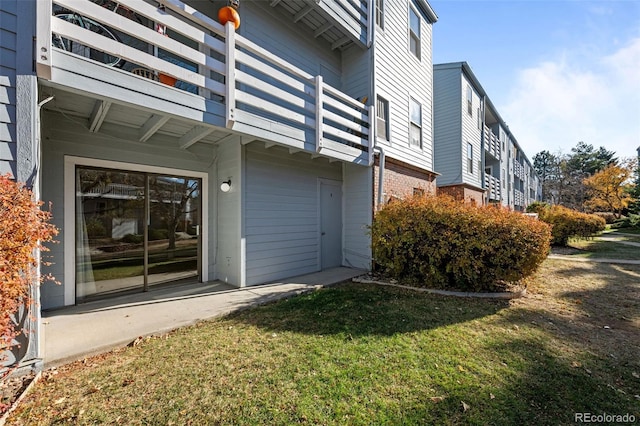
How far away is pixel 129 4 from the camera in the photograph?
3.49 m

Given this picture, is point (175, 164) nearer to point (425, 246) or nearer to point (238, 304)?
point (238, 304)

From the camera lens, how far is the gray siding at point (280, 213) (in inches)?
242

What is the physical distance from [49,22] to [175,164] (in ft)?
10.9

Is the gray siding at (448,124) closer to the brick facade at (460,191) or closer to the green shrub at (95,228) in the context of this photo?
the brick facade at (460,191)

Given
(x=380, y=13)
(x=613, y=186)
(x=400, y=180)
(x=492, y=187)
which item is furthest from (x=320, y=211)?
(x=613, y=186)

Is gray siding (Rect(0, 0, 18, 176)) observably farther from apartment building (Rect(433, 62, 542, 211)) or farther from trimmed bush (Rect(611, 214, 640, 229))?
trimmed bush (Rect(611, 214, 640, 229))

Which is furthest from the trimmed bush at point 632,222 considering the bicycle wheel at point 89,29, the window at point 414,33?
the bicycle wheel at point 89,29

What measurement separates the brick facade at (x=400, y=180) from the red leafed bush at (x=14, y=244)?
6928mm

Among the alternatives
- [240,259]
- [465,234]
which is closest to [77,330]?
[240,259]

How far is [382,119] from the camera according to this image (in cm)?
872

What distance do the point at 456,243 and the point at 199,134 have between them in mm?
5708

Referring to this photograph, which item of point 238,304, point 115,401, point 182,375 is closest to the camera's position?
point 115,401

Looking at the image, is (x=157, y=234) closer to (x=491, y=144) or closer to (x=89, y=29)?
(x=89, y=29)

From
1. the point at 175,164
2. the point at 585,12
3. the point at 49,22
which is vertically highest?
the point at 585,12
